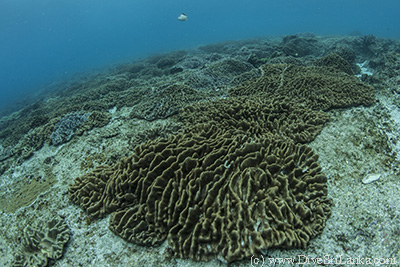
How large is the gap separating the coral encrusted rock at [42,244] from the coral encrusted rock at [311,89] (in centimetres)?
788

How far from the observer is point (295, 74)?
376 inches

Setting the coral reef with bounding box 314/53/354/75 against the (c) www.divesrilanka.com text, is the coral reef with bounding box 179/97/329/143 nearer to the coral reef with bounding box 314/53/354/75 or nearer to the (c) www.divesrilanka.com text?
the (c) www.divesrilanka.com text

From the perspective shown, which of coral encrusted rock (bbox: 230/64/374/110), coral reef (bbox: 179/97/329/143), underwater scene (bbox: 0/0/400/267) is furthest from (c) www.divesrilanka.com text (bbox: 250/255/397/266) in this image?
coral encrusted rock (bbox: 230/64/374/110)

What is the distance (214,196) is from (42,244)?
12.6 ft

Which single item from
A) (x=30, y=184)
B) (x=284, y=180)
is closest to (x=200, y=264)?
(x=284, y=180)

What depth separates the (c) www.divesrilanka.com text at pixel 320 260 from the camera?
11.2 ft

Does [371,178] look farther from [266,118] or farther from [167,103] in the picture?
[167,103]

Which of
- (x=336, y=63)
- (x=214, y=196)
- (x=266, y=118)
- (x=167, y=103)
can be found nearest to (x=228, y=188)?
(x=214, y=196)

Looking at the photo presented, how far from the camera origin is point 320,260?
11.4ft

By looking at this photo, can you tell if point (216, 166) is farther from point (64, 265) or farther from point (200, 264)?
point (64, 265)

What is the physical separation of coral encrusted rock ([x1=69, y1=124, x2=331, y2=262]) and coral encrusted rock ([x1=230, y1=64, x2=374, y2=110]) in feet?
10.8

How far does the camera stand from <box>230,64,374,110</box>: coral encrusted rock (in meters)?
7.27

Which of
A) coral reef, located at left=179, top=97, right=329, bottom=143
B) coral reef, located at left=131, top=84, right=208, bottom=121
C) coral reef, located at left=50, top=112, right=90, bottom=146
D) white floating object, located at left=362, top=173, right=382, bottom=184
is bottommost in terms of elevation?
coral reef, located at left=50, top=112, right=90, bottom=146

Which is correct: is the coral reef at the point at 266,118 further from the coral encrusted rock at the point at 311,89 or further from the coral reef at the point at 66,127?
the coral reef at the point at 66,127
